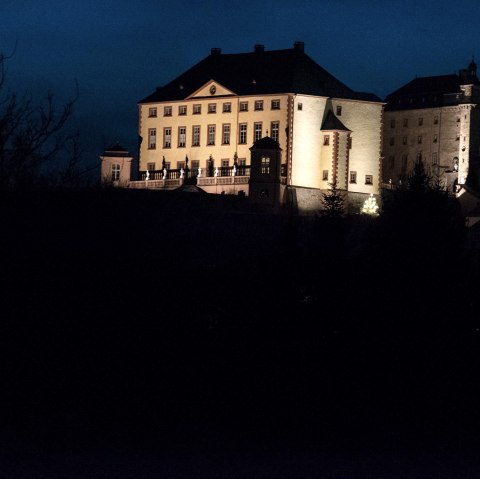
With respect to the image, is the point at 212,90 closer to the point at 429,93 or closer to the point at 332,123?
the point at 332,123

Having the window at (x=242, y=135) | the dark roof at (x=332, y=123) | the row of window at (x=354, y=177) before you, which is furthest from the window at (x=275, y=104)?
the row of window at (x=354, y=177)

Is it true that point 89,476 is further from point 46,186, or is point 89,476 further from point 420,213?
point 420,213

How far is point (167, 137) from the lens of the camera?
106m

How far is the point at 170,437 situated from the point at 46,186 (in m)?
6.01

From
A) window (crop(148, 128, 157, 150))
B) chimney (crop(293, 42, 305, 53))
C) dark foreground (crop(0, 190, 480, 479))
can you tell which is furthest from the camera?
chimney (crop(293, 42, 305, 53))

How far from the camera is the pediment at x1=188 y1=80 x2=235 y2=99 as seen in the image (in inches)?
4109

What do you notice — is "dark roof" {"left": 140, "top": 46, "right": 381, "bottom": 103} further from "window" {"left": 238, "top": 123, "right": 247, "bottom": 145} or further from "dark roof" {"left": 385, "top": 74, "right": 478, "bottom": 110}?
"dark roof" {"left": 385, "top": 74, "right": 478, "bottom": 110}

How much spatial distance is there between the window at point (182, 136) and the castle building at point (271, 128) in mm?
74

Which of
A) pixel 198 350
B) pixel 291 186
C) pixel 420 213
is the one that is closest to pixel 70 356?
pixel 198 350

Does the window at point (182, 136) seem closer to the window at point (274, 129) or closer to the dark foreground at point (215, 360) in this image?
the window at point (274, 129)

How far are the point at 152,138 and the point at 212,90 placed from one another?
5900 millimetres

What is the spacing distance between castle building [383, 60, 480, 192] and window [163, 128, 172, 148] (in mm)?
29509

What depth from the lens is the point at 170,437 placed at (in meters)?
29.0

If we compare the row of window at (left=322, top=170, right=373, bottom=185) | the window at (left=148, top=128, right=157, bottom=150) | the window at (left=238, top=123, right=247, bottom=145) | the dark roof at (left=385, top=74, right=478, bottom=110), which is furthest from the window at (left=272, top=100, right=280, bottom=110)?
the dark roof at (left=385, top=74, right=478, bottom=110)
